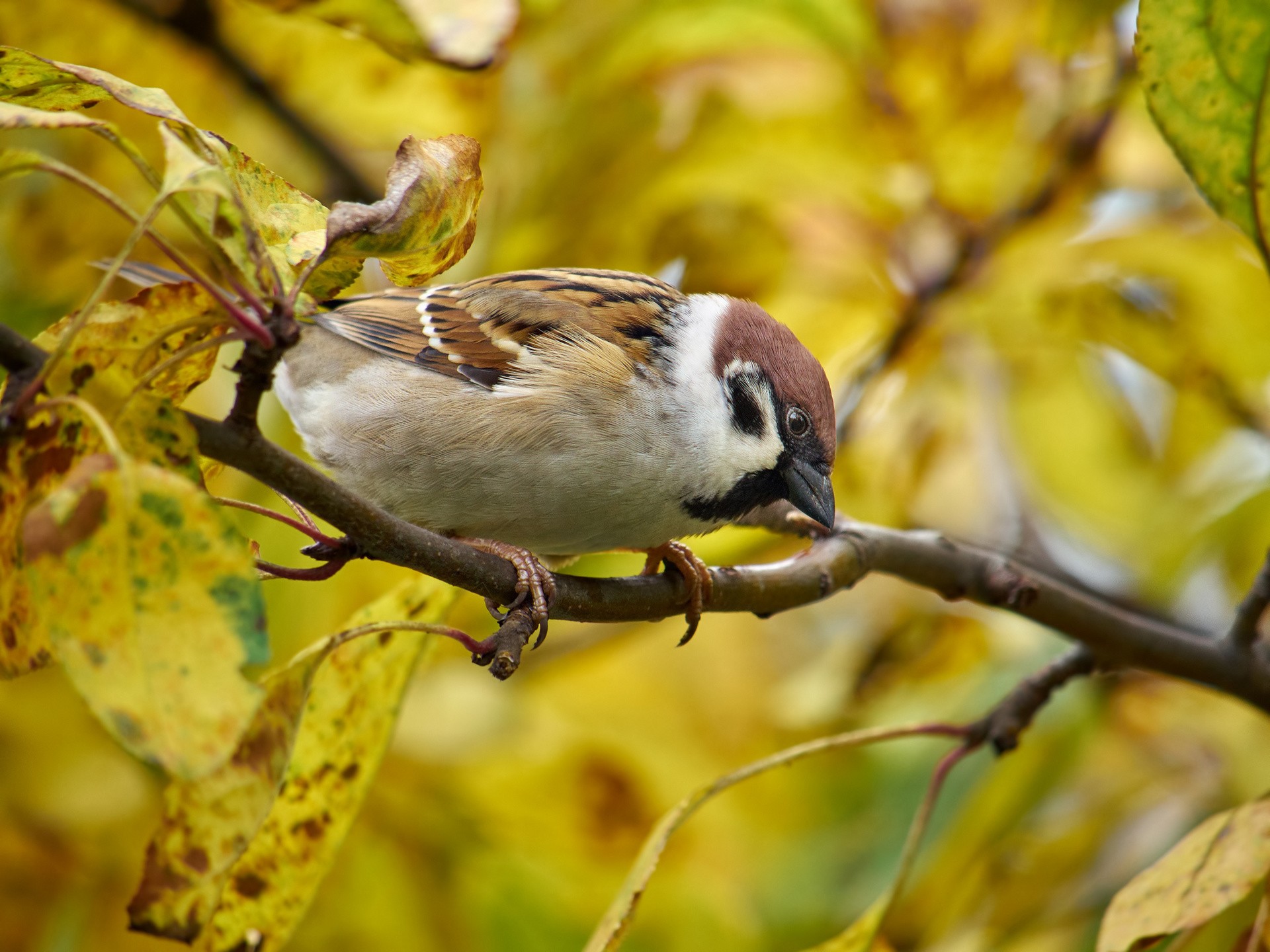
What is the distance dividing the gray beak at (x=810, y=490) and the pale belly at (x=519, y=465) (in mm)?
129

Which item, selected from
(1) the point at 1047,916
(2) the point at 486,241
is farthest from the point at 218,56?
(1) the point at 1047,916

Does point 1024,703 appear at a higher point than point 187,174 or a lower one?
lower

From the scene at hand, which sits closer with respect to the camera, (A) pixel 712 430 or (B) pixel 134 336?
(B) pixel 134 336

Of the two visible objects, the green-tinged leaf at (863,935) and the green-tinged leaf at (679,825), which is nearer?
the green-tinged leaf at (679,825)

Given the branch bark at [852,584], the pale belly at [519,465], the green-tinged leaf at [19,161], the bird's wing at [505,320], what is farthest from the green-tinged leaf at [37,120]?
the bird's wing at [505,320]

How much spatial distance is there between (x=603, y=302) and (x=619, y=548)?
0.43 meters

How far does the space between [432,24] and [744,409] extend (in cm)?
75

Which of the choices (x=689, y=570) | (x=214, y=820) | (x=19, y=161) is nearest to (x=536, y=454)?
(x=689, y=570)

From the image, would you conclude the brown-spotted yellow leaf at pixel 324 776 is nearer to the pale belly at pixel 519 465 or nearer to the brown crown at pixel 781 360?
the pale belly at pixel 519 465

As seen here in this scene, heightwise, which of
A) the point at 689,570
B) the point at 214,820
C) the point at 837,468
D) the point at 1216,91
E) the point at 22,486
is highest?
the point at 1216,91

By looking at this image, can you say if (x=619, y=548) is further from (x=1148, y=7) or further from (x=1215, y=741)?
(x=1215, y=741)

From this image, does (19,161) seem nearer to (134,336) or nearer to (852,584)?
(134,336)

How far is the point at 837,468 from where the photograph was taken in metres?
2.19

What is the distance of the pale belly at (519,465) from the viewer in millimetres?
1642
